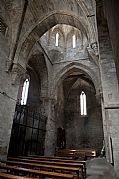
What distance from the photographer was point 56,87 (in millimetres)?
15359

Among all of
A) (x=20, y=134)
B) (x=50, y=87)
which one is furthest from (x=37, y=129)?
(x=50, y=87)

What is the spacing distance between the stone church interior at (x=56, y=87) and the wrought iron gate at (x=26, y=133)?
7 centimetres

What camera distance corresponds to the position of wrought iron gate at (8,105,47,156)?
31.1 ft

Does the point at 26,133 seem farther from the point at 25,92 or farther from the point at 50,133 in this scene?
the point at 25,92

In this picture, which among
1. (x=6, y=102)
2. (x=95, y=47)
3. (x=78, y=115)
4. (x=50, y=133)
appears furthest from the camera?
(x=78, y=115)

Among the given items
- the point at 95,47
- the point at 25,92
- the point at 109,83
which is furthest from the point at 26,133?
the point at 95,47

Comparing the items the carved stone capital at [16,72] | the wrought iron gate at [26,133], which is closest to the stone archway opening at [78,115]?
the wrought iron gate at [26,133]

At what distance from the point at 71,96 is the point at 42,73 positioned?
28.8 feet

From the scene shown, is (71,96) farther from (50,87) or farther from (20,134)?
(20,134)

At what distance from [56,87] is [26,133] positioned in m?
6.41

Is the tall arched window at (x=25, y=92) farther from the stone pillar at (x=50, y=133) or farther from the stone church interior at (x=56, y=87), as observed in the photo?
the stone pillar at (x=50, y=133)

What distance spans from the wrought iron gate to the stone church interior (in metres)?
0.07

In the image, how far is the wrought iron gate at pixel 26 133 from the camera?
949 cm

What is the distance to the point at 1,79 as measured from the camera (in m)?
7.45
